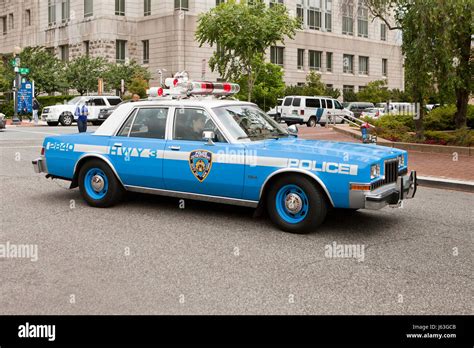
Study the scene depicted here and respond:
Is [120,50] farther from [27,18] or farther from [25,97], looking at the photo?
[25,97]

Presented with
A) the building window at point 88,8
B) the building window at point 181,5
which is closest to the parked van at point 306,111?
the building window at point 181,5

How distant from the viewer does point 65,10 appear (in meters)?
61.5

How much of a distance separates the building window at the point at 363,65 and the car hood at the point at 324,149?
66990mm

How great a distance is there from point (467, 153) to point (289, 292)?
1198cm

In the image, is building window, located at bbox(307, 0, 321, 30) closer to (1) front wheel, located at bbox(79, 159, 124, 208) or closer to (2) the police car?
(2) the police car

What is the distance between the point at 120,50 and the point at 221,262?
53893 millimetres

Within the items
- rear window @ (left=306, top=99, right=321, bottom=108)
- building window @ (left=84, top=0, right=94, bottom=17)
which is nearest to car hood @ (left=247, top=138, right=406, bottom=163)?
rear window @ (left=306, top=99, right=321, bottom=108)

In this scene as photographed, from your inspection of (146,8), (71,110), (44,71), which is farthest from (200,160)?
(146,8)

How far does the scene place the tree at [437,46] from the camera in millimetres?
15758

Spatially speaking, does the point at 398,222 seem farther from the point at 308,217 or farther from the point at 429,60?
the point at 429,60

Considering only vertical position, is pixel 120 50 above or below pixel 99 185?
above

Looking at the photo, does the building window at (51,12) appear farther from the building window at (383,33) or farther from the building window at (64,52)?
the building window at (383,33)

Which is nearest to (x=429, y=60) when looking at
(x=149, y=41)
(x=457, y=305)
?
(x=457, y=305)

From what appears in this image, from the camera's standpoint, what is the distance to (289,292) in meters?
5.05
